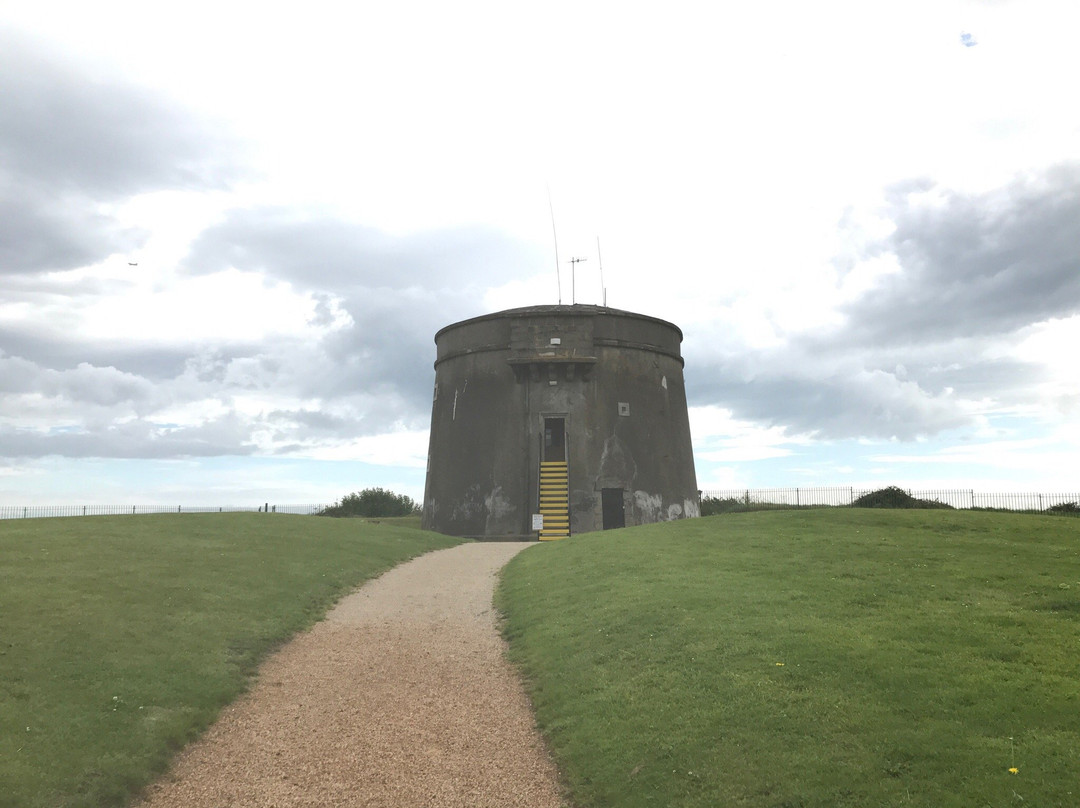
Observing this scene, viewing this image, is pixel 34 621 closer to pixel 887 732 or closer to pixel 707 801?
pixel 707 801

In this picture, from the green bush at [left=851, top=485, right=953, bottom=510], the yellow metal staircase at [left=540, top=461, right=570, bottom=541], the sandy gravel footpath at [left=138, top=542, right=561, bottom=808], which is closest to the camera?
the sandy gravel footpath at [left=138, top=542, right=561, bottom=808]

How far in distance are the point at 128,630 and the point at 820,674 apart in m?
9.81

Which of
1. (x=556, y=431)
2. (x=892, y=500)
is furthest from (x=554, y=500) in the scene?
(x=892, y=500)

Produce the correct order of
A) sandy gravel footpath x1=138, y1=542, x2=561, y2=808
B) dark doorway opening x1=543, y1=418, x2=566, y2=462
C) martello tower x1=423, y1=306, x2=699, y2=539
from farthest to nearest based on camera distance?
dark doorway opening x1=543, y1=418, x2=566, y2=462 < martello tower x1=423, y1=306, x2=699, y2=539 < sandy gravel footpath x1=138, y1=542, x2=561, y2=808

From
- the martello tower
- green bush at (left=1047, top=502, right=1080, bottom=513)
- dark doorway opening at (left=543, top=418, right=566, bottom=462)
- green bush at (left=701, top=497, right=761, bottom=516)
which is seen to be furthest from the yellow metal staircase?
green bush at (left=1047, top=502, right=1080, bottom=513)

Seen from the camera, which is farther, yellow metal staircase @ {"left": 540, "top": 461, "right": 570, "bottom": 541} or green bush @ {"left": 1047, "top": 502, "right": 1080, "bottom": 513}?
yellow metal staircase @ {"left": 540, "top": 461, "right": 570, "bottom": 541}

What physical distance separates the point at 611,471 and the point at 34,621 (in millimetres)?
21682

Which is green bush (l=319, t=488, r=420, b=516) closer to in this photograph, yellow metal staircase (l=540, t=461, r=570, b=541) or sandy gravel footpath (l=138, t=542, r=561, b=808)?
yellow metal staircase (l=540, t=461, r=570, b=541)

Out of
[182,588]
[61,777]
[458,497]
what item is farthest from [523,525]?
[61,777]

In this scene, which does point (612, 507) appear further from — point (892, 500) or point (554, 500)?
point (892, 500)

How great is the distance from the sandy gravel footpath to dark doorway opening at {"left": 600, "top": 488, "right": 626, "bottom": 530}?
52.3ft

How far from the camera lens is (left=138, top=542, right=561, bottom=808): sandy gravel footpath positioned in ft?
26.3

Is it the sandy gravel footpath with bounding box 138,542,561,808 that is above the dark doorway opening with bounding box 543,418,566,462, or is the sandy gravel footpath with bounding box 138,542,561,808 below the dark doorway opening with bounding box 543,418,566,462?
below

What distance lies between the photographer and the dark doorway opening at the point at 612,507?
30.0 meters
